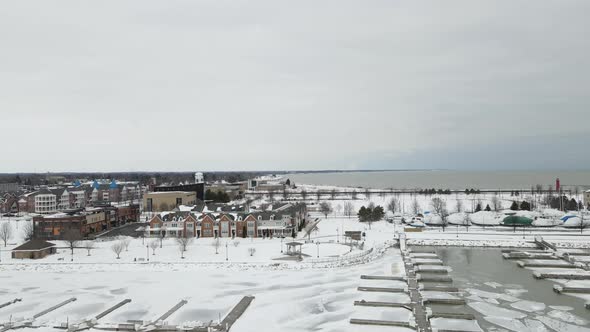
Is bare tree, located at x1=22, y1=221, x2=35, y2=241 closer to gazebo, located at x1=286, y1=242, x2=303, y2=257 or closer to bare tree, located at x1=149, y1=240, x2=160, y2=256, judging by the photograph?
bare tree, located at x1=149, y1=240, x2=160, y2=256

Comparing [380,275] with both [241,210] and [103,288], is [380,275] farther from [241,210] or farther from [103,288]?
[241,210]

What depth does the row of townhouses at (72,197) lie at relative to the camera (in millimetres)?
68625

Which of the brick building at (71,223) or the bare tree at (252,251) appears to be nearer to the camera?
the bare tree at (252,251)

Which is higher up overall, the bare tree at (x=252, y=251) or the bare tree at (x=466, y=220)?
the bare tree at (x=466, y=220)

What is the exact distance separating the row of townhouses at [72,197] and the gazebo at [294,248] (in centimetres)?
3456

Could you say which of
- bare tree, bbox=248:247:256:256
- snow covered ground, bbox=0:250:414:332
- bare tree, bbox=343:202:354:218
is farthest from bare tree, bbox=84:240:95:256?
bare tree, bbox=343:202:354:218

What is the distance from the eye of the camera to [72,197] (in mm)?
76500

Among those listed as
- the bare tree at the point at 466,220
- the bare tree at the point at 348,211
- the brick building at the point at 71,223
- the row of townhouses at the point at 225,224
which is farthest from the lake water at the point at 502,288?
the brick building at the point at 71,223

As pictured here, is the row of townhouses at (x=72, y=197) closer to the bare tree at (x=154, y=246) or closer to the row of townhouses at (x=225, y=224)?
the row of townhouses at (x=225, y=224)

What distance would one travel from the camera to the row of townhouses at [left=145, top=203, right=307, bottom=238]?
43656 mm

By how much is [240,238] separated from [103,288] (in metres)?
17.7

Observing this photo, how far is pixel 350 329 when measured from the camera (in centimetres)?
1888

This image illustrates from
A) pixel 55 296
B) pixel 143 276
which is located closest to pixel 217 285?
pixel 143 276

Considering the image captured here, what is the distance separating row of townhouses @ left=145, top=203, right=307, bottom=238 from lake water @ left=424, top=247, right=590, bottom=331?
15921mm
